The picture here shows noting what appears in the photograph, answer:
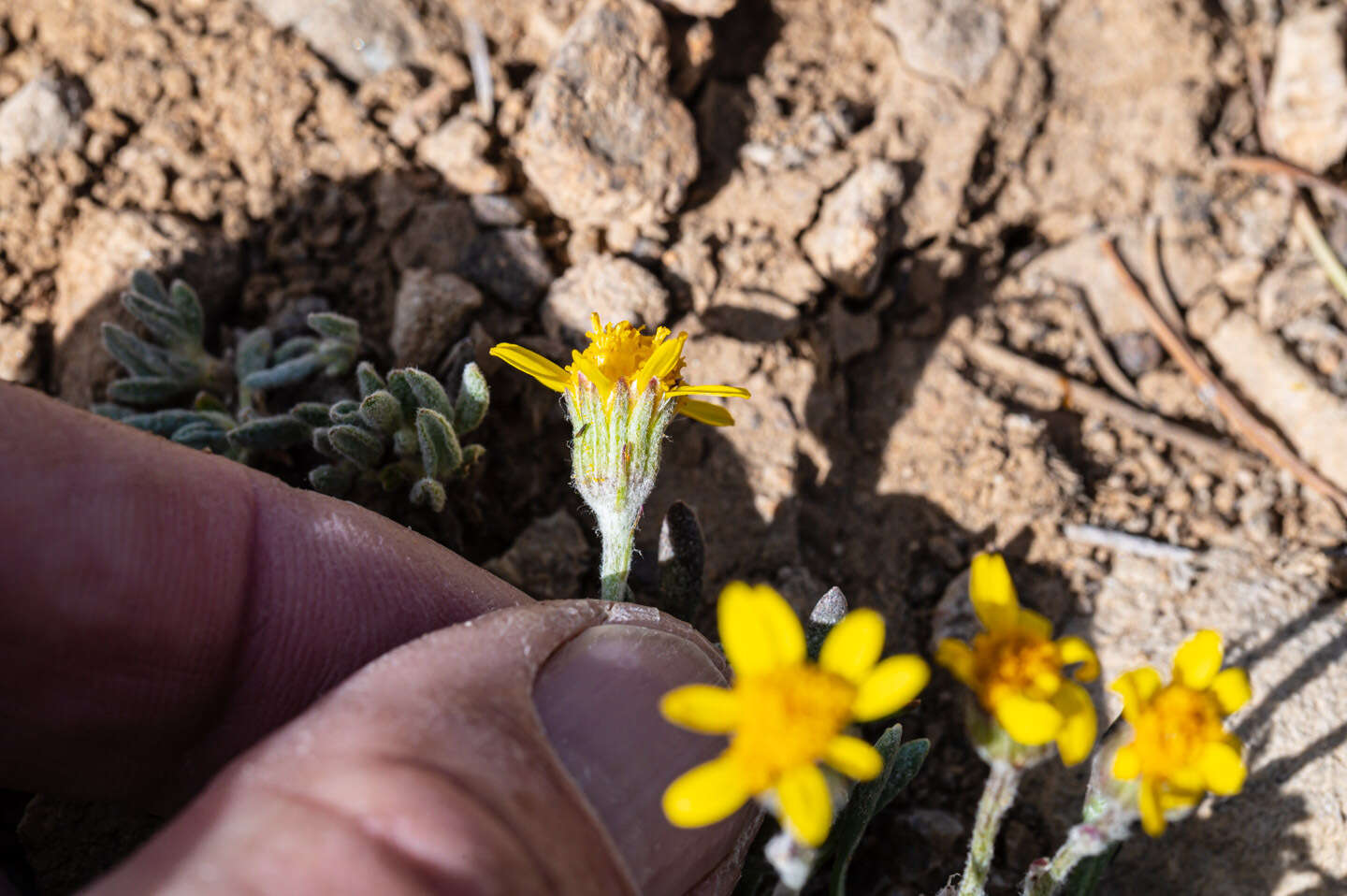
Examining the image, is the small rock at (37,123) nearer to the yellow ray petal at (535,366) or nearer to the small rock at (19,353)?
the small rock at (19,353)

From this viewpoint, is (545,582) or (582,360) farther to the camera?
(545,582)

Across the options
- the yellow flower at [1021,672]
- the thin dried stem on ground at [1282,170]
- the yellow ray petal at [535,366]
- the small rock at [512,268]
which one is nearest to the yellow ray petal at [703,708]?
the yellow flower at [1021,672]

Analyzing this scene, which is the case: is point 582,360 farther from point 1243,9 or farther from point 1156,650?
point 1243,9

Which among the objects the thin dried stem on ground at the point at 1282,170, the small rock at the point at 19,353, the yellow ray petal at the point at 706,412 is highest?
the thin dried stem on ground at the point at 1282,170

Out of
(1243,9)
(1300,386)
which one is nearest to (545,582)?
(1300,386)

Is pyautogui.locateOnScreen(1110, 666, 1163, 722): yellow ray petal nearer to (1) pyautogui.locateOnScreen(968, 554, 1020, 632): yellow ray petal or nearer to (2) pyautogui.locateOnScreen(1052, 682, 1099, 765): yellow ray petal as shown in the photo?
(2) pyautogui.locateOnScreen(1052, 682, 1099, 765): yellow ray petal

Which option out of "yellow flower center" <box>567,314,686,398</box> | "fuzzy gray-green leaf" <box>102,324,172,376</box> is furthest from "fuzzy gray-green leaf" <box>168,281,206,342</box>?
"yellow flower center" <box>567,314,686,398</box>

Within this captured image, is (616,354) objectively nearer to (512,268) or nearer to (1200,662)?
(512,268)
